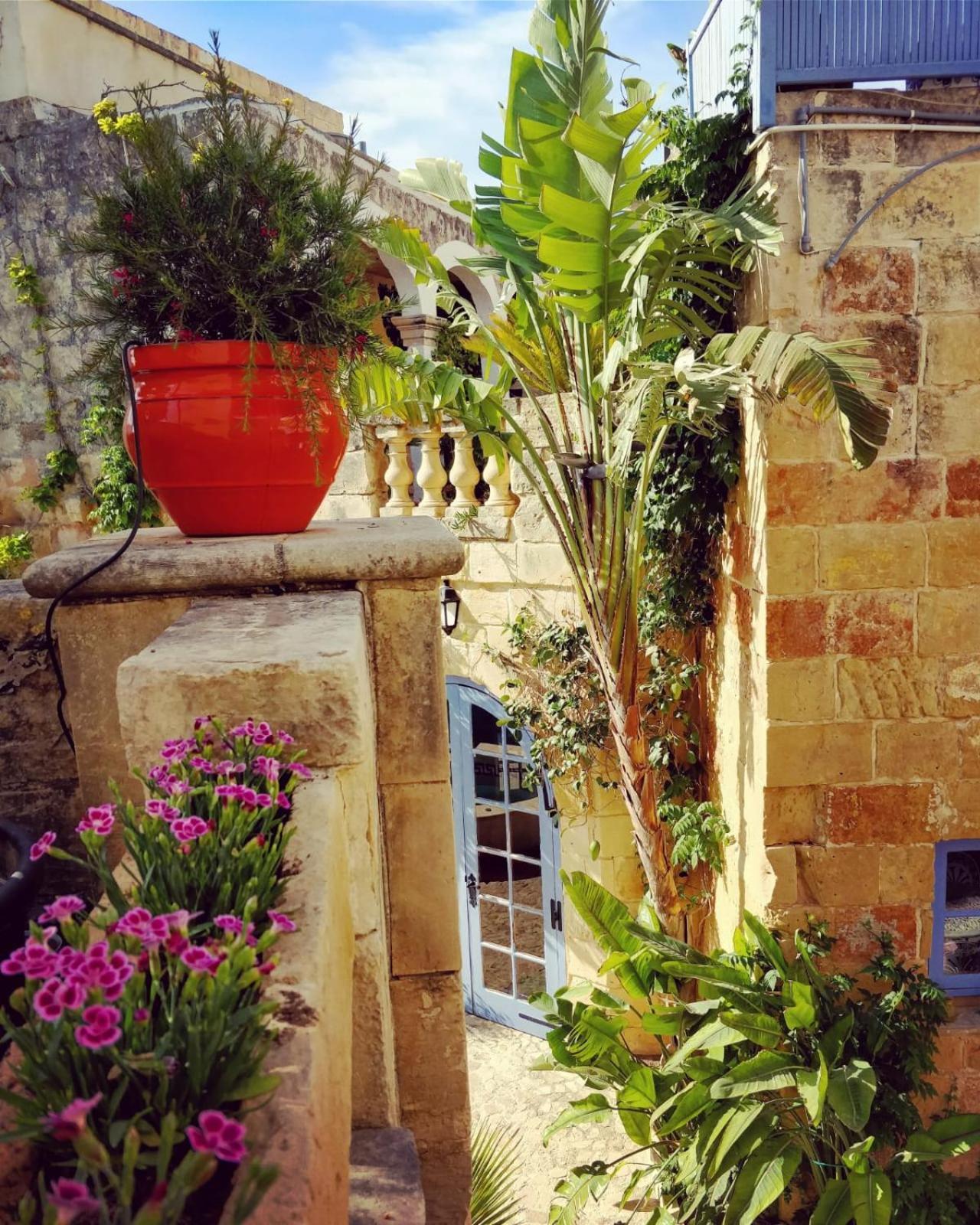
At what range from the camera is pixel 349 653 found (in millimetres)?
1316

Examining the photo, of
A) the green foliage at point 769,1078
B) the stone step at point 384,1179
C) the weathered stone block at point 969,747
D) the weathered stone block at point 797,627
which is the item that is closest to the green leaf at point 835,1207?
the green foliage at point 769,1078

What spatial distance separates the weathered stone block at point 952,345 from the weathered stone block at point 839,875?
2.02 m

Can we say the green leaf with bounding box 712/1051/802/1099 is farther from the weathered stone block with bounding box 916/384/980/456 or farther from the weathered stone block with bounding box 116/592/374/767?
the weathered stone block with bounding box 116/592/374/767

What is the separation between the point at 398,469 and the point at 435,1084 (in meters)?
4.61

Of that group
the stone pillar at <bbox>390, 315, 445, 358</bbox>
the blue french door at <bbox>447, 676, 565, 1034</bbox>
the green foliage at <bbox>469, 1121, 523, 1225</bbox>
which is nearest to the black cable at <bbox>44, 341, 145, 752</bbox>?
the green foliage at <bbox>469, 1121, 523, 1225</bbox>

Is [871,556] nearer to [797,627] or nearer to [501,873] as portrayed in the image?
[797,627]

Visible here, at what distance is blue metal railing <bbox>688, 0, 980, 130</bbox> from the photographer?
142 inches

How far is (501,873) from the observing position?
741cm

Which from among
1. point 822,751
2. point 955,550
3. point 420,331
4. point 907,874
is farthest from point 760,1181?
point 420,331

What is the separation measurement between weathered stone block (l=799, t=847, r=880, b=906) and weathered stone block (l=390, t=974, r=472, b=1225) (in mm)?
2615

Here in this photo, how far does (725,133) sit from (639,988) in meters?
3.70

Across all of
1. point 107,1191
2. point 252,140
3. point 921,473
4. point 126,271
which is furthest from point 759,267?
point 107,1191

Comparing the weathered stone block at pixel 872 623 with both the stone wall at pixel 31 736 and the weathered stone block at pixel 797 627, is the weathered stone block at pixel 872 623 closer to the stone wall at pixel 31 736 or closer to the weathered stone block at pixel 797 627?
the weathered stone block at pixel 797 627

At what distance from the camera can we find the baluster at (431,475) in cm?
591
